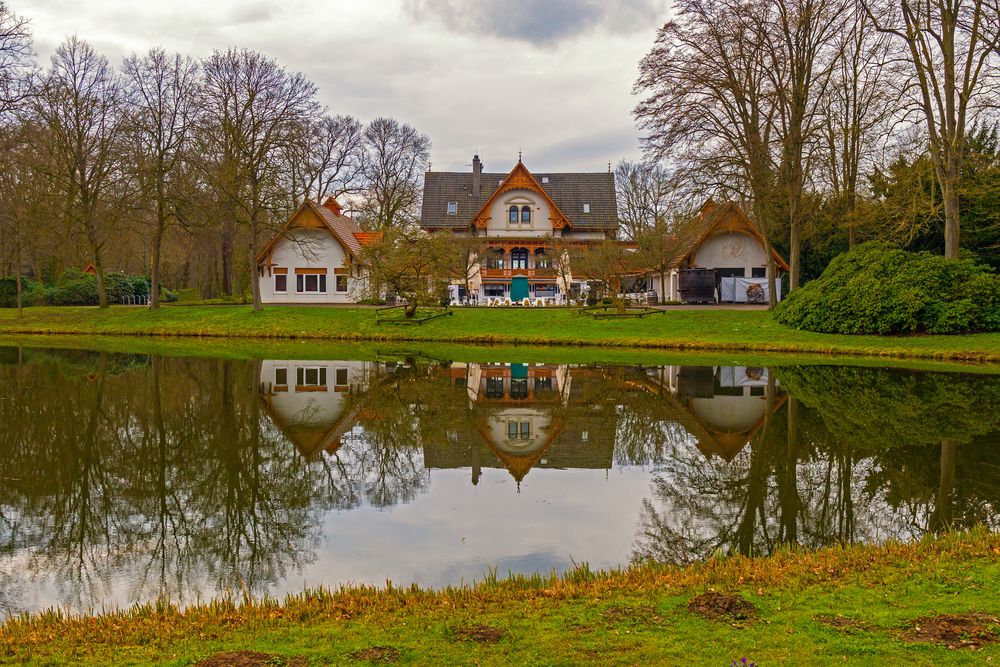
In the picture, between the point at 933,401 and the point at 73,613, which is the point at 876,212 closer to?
the point at 933,401

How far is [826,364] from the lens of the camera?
23625 millimetres

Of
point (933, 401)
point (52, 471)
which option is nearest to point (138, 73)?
point (52, 471)

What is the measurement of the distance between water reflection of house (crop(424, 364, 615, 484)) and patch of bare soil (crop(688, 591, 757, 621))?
189 inches

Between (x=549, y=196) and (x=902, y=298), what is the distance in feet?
99.1

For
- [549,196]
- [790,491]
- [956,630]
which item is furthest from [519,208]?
[956,630]

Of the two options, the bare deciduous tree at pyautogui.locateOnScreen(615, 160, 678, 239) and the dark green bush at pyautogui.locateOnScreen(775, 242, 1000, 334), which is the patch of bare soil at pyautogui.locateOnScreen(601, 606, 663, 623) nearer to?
the dark green bush at pyautogui.locateOnScreen(775, 242, 1000, 334)

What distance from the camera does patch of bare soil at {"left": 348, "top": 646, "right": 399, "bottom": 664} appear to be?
4.49 m

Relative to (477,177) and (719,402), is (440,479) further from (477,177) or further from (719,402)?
(477,177)

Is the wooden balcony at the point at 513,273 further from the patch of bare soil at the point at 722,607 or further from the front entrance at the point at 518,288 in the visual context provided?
the patch of bare soil at the point at 722,607

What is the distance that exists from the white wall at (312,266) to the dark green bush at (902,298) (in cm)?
2837

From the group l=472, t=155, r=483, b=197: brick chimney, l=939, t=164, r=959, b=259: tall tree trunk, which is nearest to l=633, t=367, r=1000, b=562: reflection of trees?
l=939, t=164, r=959, b=259: tall tree trunk

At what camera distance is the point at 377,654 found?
456 cm

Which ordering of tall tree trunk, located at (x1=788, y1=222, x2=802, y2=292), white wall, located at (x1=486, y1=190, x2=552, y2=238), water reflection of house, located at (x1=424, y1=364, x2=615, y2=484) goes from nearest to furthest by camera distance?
water reflection of house, located at (x1=424, y1=364, x2=615, y2=484)
tall tree trunk, located at (x1=788, y1=222, x2=802, y2=292)
white wall, located at (x1=486, y1=190, x2=552, y2=238)

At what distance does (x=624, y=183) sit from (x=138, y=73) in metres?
41.3
